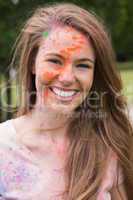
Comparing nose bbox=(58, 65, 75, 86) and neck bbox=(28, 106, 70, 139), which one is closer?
nose bbox=(58, 65, 75, 86)

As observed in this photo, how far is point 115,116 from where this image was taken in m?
3.17

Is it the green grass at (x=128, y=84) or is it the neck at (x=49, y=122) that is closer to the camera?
the neck at (x=49, y=122)

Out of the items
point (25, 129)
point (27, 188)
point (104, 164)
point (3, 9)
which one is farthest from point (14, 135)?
point (3, 9)

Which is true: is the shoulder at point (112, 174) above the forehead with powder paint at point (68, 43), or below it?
below

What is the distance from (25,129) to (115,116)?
48cm

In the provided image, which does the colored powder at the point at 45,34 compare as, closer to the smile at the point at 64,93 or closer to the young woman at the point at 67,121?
the young woman at the point at 67,121

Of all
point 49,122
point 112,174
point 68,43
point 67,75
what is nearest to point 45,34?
point 68,43

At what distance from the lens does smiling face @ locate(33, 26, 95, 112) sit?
289cm

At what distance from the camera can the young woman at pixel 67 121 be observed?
2.91 metres

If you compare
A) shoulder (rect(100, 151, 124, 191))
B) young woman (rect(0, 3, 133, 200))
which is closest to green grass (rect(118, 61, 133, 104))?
young woman (rect(0, 3, 133, 200))

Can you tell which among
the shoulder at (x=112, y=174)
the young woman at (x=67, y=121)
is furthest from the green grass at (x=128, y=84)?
the shoulder at (x=112, y=174)

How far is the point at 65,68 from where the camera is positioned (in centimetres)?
290

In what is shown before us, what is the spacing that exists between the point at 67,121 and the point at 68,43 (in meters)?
0.41

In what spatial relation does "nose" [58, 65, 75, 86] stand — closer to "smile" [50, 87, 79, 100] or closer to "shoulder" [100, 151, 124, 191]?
"smile" [50, 87, 79, 100]
